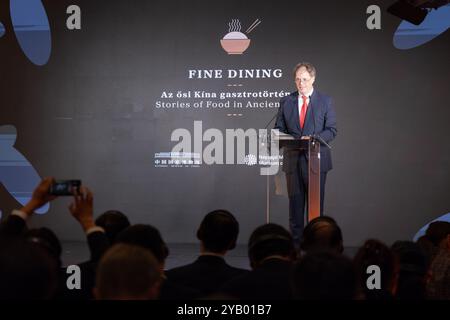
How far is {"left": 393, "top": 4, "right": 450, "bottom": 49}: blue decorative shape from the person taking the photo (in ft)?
24.7

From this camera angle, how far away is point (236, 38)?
7758 millimetres

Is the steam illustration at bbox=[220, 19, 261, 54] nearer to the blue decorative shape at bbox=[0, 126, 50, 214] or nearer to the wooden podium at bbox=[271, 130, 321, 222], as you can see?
the wooden podium at bbox=[271, 130, 321, 222]

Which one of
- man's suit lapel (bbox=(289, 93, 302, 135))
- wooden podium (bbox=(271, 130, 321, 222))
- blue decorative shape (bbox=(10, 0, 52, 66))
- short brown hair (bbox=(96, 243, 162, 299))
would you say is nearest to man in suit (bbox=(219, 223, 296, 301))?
short brown hair (bbox=(96, 243, 162, 299))

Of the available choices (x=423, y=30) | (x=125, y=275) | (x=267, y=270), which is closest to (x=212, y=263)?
(x=267, y=270)

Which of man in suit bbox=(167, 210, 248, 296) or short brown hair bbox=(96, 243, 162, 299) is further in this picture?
man in suit bbox=(167, 210, 248, 296)

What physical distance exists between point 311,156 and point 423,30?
2891mm

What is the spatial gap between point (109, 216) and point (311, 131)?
261 centimetres

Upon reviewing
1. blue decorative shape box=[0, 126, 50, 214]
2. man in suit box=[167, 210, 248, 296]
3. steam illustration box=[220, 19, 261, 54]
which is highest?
steam illustration box=[220, 19, 261, 54]

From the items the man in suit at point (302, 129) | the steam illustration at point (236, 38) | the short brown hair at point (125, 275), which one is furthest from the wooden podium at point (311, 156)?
the short brown hair at point (125, 275)

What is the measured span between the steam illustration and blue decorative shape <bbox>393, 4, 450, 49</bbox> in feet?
5.36

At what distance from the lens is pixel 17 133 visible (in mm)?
8039

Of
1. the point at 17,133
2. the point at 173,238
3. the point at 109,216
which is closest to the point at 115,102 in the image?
the point at 17,133

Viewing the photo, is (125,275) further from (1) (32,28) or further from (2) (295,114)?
(1) (32,28)

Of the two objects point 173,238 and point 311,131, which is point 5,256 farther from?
point 173,238
